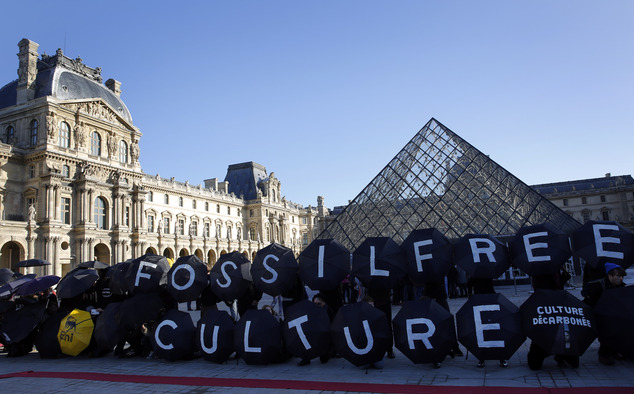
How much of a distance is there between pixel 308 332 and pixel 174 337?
8.02 feet

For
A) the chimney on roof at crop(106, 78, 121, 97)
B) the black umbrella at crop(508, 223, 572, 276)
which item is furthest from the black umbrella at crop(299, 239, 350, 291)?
the chimney on roof at crop(106, 78, 121, 97)

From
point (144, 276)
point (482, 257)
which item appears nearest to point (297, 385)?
point (482, 257)

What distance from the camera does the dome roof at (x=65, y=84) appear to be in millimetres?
32969

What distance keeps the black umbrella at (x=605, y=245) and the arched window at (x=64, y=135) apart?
111ft

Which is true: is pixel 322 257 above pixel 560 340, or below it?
above

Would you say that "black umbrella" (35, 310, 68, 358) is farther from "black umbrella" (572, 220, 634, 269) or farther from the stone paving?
"black umbrella" (572, 220, 634, 269)

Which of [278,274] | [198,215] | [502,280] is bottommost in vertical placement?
[502,280]

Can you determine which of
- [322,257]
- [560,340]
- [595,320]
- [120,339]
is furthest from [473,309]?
[120,339]

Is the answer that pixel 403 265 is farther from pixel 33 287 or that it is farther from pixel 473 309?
pixel 33 287

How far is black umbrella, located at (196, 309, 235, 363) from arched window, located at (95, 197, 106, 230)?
2971cm


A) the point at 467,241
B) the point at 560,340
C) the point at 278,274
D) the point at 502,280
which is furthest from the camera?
the point at 502,280

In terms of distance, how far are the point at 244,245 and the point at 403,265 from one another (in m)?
47.5

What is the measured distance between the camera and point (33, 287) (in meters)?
8.80

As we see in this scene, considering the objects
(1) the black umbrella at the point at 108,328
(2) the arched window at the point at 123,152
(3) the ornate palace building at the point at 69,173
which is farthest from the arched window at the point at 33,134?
(1) the black umbrella at the point at 108,328
